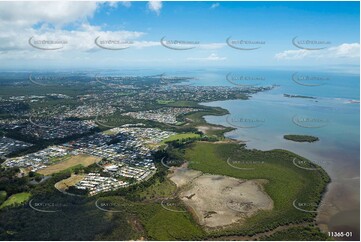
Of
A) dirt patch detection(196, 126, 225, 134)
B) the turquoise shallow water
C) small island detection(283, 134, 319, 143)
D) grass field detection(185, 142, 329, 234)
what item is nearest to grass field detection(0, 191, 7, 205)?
grass field detection(185, 142, 329, 234)

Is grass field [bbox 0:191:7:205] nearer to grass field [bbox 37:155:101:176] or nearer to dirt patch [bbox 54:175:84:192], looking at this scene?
dirt patch [bbox 54:175:84:192]

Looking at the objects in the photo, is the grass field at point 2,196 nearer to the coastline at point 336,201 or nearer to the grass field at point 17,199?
the grass field at point 17,199

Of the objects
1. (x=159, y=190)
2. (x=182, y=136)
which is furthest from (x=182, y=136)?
(x=159, y=190)

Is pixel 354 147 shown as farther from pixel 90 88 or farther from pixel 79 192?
pixel 90 88

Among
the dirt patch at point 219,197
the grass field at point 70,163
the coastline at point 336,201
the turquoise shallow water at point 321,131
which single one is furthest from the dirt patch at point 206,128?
the grass field at point 70,163

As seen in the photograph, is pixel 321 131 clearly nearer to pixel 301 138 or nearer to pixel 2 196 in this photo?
pixel 301 138

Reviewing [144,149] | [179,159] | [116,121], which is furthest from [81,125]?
[179,159]

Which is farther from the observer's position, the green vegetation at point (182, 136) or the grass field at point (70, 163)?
the green vegetation at point (182, 136)
